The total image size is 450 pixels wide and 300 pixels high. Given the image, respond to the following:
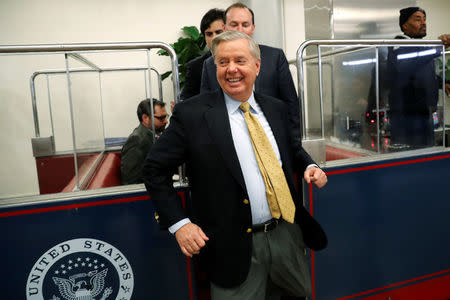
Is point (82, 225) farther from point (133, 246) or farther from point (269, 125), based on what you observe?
point (269, 125)

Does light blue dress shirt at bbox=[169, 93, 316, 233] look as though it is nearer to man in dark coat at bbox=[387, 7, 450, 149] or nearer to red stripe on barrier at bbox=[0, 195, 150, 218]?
red stripe on barrier at bbox=[0, 195, 150, 218]

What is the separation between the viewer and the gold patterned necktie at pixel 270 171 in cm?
139

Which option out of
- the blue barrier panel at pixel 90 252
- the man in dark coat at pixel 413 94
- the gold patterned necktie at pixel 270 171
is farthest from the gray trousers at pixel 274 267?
the man in dark coat at pixel 413 94

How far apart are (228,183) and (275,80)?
0.79m

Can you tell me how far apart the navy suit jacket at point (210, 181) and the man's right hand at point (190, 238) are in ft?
0.16

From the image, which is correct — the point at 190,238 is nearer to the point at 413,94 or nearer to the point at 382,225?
the point at 382,225

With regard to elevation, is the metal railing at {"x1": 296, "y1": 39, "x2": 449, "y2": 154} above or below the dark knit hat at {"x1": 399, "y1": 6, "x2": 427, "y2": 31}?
below

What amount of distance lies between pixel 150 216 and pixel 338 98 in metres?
2.43

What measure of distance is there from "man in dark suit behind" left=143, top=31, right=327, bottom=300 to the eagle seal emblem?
1.57ft

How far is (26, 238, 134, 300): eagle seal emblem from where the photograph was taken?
1.63 meters

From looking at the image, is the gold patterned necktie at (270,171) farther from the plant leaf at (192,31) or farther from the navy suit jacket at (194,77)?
the plant leaf at (192,31)

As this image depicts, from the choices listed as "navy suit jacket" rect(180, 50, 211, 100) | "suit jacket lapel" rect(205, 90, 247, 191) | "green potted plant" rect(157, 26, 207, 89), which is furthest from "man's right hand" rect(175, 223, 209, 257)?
"green potted plant" rect(157, 26, 207, 89)

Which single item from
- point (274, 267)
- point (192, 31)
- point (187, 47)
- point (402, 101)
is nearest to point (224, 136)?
point (274, 267)

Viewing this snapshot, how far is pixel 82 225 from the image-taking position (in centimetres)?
165
